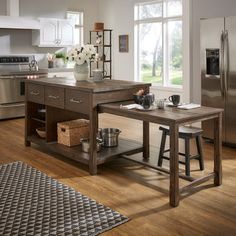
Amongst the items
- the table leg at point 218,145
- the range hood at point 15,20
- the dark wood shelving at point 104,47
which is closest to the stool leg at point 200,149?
the table leg at point 218,145

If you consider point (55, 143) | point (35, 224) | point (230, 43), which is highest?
point (230, 43)

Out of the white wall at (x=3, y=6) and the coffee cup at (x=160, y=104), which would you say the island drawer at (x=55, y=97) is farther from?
the white wall at (x=3, y=6)

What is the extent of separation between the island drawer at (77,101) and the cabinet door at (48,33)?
413 centimetres

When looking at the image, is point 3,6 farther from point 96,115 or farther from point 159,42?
point 96,115

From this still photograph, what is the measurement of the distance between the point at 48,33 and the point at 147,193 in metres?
5.57

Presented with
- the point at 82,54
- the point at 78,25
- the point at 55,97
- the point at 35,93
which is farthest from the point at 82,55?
the point at 78,25

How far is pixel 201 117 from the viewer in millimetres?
3373

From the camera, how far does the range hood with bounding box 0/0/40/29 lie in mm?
7452

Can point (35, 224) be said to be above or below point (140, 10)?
below

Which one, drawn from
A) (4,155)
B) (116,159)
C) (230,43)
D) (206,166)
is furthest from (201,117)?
(4,155)

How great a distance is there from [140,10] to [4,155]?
17.4ft

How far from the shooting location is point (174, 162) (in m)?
3.18

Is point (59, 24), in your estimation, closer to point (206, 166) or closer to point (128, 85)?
point (128, 85)

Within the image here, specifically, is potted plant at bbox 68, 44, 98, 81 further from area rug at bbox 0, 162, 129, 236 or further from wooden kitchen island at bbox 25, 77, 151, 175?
area rug at bbox 0, 162, 129, 236
